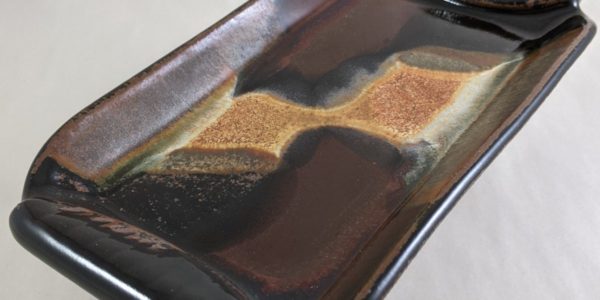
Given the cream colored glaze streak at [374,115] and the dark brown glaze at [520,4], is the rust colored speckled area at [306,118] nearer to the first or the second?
the cream colored glaze streak at [374,115]

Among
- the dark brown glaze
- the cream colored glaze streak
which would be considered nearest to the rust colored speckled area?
the cream colored glaze streak

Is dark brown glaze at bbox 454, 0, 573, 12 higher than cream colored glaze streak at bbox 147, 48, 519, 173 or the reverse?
higher

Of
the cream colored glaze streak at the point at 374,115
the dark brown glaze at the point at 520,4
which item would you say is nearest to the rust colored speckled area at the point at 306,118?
the cream colored glaze streak at the point at 374,115

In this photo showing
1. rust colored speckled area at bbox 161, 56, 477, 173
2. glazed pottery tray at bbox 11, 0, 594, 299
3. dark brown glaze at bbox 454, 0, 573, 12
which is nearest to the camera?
glazed pottery tray at bbox 11, 0, 594, 299

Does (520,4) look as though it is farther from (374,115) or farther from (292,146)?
(292,146)

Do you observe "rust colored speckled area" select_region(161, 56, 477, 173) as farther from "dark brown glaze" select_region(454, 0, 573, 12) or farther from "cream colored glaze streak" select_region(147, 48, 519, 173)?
"dark brown glaze" select_region(454, 0, 573, 12)

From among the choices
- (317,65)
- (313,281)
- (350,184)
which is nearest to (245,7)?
(317,65)

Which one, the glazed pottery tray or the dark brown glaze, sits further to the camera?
the dark brown glaze

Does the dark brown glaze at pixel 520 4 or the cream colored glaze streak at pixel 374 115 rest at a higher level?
the dark brown glaze at pixel 520 4

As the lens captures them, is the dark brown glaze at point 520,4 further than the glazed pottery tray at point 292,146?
Yes
